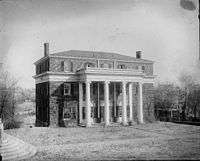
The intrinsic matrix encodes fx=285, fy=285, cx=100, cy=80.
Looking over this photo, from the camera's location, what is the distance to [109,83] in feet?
120

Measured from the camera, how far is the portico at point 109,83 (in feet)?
110

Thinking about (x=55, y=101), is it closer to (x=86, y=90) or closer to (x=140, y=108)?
(x=86, y=90)

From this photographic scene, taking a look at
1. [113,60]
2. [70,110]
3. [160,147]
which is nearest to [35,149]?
[160,147]

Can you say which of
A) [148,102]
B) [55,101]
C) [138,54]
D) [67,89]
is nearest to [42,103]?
[55,101]

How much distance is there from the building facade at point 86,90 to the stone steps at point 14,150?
49.1 feet

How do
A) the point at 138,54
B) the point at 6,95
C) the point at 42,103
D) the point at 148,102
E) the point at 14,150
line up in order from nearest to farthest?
1. the point at 14,150
2. the point at 42,103
3. the point at 6,95
4. the point at 148,102
5. the point at 138,54

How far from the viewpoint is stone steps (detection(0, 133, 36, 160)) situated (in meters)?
16.9

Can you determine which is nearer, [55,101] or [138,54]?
[55,101]

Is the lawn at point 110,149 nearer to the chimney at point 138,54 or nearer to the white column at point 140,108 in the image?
the white column at point 140,108

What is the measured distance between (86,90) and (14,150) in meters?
16.7

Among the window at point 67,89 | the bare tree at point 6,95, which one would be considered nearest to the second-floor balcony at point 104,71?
the window at point 67,89

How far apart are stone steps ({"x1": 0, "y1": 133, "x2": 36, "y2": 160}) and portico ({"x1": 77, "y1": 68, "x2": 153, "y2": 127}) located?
1497 centimetres

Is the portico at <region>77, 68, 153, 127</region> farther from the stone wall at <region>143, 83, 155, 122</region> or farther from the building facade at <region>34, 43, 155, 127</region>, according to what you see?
the stone wall at <region>143, 83, 155, 122</region>

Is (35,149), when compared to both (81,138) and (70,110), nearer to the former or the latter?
(81,138)
